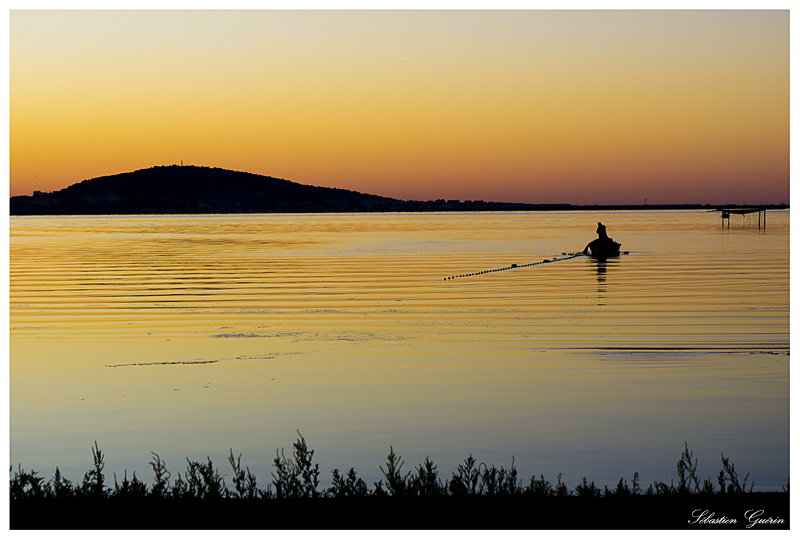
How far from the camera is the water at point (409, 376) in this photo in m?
11.6

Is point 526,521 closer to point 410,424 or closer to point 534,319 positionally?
point 410,424

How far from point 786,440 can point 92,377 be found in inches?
428

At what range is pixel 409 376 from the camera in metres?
15.9

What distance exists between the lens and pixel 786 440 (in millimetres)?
11867

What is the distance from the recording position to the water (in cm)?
1160

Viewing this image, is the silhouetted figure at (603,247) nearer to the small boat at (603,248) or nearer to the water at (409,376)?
the small boat at (603,248)
